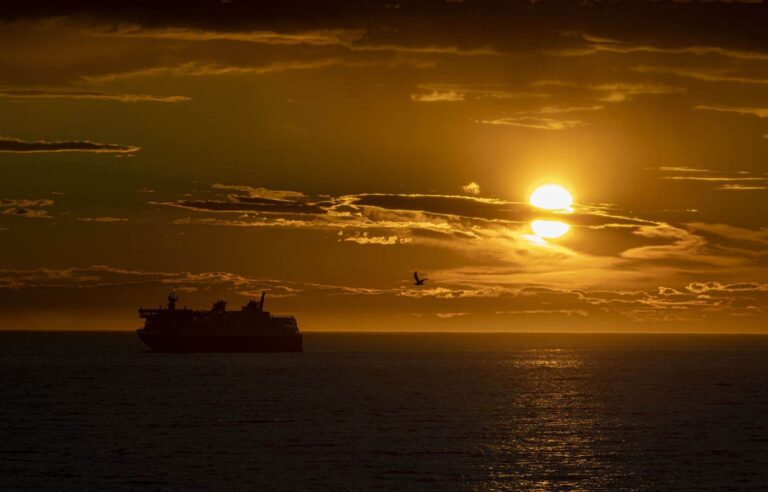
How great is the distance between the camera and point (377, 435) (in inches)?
3211

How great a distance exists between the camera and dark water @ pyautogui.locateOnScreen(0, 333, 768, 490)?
61.4 meters

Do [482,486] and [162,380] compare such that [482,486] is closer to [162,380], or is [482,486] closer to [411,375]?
[162,380]

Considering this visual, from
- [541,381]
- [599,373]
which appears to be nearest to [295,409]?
[541,381]

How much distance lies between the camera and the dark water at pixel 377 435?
202 feet

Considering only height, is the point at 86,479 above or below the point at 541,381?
below

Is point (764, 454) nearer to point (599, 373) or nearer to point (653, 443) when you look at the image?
point (653, 443)

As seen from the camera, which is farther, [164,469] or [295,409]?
[295,409]

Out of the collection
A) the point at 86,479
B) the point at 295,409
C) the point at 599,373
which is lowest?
the point at 86,479

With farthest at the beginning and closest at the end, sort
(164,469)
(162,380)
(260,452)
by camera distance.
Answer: (162,380)
(260,452)
(164,469)

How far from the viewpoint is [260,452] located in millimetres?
71875

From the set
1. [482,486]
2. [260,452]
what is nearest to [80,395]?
[260,452]

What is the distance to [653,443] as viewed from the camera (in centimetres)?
7838

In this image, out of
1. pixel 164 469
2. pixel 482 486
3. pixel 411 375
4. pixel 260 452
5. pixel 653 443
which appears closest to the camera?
pixel 482 486

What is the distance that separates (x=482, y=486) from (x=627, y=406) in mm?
54770
